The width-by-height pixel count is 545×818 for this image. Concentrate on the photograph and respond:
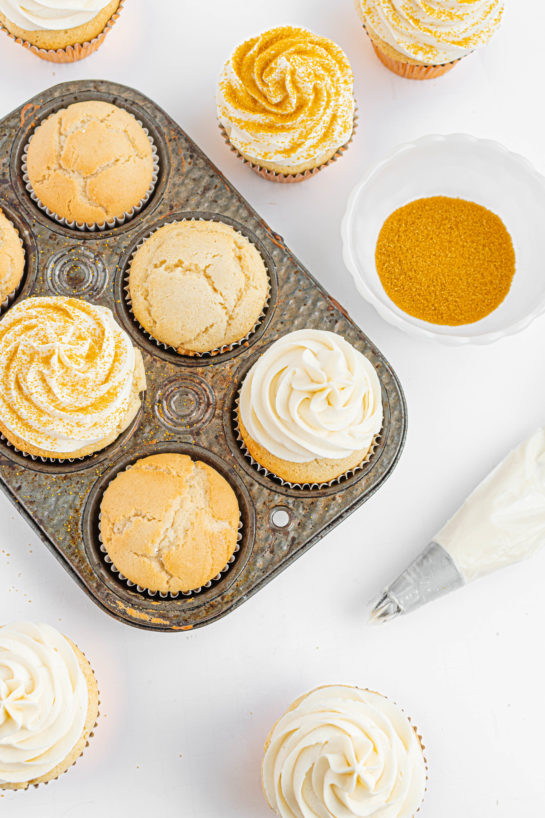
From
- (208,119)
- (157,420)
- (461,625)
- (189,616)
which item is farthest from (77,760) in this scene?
(208,119)

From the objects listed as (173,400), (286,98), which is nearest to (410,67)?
(286,98)

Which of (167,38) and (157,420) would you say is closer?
(157,420)

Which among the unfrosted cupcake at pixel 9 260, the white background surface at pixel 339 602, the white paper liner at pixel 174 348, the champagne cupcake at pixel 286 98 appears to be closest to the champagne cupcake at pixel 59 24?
the white background surface at pixel 339 602

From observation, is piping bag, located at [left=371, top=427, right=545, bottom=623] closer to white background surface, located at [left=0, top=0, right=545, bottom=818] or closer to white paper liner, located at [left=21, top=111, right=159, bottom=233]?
white background surface, located at [left=0, top=0, right=545, bottom=818]

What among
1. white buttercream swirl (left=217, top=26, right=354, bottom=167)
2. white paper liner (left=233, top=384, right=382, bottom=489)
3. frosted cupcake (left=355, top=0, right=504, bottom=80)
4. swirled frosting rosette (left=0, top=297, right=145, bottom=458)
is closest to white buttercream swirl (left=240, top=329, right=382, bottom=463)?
white paper liner (left=233, top=384, right=382, bottom=489)

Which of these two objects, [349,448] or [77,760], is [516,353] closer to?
[349,448]

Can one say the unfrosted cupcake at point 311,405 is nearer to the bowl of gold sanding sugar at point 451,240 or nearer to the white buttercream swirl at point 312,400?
the white buttercream swirl at point 312,400
